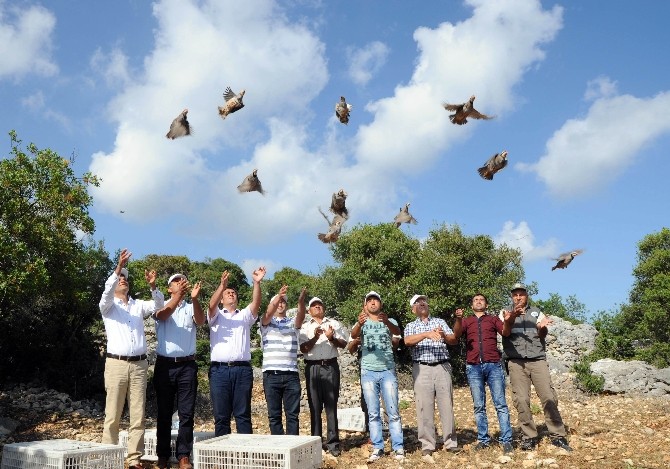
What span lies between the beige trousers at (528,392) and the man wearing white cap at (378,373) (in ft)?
4.99

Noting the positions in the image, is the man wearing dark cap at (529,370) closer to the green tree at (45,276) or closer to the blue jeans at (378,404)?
the blue jeans at (378,404)

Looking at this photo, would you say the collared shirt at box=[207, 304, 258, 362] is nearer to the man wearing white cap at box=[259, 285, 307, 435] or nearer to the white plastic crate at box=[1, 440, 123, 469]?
the man wearing white cap at box=[259, 285, 307, 435]

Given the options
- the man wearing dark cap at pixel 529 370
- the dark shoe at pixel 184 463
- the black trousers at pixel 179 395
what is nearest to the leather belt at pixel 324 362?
the black trousers at pixel 179 395

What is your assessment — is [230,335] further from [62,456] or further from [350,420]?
[350,420]

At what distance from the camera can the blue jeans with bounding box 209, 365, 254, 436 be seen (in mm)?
6449

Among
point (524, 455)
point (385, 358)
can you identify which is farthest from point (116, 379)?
point (524, 455)

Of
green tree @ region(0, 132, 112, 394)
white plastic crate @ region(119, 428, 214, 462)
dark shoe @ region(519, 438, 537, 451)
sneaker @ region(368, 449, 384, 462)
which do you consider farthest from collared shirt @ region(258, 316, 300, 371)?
green tree @ region(0, 132, 112, 394)

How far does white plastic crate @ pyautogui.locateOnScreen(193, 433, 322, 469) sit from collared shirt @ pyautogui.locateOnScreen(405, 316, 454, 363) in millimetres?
1933

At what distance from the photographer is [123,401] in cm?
616

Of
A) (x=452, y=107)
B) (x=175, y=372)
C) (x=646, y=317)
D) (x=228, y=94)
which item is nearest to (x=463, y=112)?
(x=452, y=107)

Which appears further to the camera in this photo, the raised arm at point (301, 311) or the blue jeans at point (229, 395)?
the raised arm at point (301, 311)

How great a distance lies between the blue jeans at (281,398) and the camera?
6.86 meters

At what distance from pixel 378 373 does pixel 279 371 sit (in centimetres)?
119

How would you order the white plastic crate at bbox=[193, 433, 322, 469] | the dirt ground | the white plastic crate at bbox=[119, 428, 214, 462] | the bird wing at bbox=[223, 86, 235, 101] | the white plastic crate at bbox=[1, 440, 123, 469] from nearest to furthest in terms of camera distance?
the white plastic crate at bbox=[1, 440, 123, 469]
the white plastic crate at bbox=[193, 433, 322, 469]
the dirt ground
the white plastic crate at bbox=[119, 428, 214, 462]
the bird wing at bbox=[223, 86, 235, 101]
